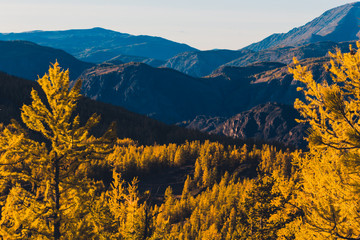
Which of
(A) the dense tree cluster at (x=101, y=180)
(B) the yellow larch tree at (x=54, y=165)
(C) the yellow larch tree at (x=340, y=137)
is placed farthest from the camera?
(B) the yellow larch tree at (x=54, y=165)

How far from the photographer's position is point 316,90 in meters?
8.96

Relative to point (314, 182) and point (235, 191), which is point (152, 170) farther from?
point (314, 182)

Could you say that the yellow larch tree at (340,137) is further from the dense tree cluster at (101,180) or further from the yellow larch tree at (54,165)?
the yellow larch tree at (54,165)

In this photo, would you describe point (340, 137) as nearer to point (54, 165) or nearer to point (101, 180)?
point (101, 180)

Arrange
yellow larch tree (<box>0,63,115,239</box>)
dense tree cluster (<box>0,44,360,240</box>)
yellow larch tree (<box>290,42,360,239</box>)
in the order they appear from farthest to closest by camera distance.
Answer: yellow larch tree (<box>0,63,115,239</box>) < dense tree cluster (<box>0,44,360,240</box>) < yellow larch tree (<box>290,42,360,239</box>)

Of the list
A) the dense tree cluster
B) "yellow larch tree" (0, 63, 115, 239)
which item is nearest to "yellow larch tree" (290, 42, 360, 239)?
the dense tree cluster

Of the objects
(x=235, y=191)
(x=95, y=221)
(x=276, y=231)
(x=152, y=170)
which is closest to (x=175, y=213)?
(x=235, y=191)

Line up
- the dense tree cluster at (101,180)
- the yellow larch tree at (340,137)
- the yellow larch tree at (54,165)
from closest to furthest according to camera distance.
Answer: the yellow larch tree at (340,137)
the dense tree cluster at (101,180)
the yellow larch tree at (54,165)

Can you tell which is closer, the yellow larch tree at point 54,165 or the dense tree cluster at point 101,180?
the dense tree cluster at point 101,180

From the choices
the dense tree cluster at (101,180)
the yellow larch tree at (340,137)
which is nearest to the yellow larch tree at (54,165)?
the dense tree cluster at (101,180)

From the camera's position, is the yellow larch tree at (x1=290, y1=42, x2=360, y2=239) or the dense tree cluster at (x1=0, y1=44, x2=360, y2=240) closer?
the yellow larch tree at (x1=290, y1=42, x2=360, y2=239)

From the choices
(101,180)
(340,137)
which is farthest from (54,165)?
(340,137)

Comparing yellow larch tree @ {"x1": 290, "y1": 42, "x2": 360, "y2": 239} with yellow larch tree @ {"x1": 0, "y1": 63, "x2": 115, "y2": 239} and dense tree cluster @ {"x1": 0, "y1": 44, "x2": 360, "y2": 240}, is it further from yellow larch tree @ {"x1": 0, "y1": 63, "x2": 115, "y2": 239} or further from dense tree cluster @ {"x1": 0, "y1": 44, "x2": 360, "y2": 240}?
yellow larch tree @ {"x1": 0, "y1": 63, "x2": 115, "y2": 239}

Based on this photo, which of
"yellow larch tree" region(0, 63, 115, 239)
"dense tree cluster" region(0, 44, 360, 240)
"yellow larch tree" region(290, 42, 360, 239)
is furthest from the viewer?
"yellow larch tree" region(0, 63, 115, 239)
